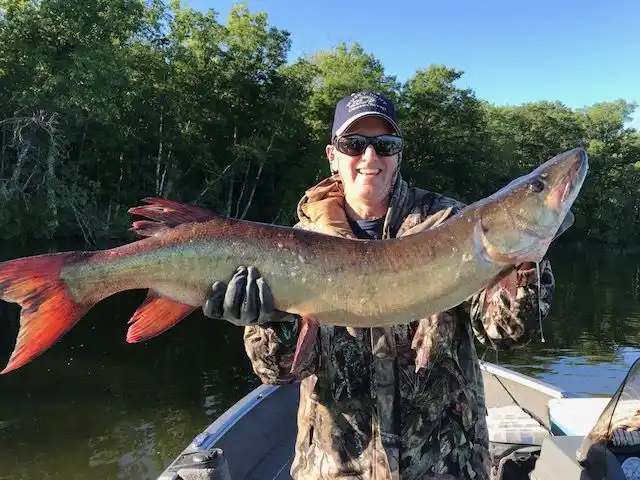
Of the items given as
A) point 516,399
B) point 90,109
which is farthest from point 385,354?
point 90,109

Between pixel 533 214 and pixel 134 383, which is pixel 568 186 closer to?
pixel 533 214

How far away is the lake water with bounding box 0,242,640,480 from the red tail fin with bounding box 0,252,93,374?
3.58 meters

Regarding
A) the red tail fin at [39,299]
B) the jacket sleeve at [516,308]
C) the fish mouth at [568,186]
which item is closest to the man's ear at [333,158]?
the jacket sleeve at [516,308]

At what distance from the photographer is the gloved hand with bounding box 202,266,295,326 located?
2.46m

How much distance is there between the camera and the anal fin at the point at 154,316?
2.59 metres

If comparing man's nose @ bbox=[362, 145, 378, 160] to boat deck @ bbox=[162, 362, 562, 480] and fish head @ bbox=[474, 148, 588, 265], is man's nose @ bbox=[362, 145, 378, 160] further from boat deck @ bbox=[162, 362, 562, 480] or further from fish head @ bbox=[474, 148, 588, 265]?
boat deck @ bbox=[162, 362, 562, 480]

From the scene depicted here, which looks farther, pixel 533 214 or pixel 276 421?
pixel 276 421

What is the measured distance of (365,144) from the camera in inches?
111

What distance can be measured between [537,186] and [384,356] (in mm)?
1000

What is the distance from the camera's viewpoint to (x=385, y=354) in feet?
8.64

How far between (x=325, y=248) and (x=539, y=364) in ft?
43.6

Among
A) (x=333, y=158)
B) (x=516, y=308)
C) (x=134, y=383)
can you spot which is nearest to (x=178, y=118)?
(x=134, y=383)

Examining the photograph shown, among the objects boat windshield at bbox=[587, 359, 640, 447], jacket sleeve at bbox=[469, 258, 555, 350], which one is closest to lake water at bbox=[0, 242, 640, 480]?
boat windshield at bbox=[587, 359, 640, 447]

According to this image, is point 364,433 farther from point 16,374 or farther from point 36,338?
point 16,374
